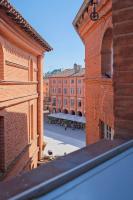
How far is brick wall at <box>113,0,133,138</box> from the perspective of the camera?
351cm

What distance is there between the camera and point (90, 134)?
1034cm

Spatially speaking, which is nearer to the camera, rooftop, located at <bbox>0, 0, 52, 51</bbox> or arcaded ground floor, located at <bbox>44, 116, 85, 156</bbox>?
rooftop, located at <bbox>0, 0, 52, 51</bbox>

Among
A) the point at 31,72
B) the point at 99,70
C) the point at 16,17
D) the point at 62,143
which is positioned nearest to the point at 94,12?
the point at 99,70

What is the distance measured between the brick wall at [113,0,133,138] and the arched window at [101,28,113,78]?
165 inches

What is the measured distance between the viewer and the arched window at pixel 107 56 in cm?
785

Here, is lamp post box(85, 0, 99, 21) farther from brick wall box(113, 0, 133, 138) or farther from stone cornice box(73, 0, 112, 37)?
brick wall box(113, 0, 133, 138)

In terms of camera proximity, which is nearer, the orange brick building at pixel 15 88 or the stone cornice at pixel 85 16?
the stone cornice at pixel 85 16

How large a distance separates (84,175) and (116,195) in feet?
0.75

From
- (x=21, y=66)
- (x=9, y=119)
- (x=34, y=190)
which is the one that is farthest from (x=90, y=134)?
(x=34, y=190)

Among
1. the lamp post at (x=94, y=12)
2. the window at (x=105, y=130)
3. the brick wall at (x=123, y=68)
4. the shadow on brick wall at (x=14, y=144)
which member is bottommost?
A: the shadow on brick wall at (x=14, y=144)

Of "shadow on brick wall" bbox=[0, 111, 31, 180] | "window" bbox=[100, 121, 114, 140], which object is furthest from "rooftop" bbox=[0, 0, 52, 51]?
"window" bbox=[100, 121, 114, 140]

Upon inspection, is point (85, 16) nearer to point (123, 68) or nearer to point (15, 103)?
point (15, 103)

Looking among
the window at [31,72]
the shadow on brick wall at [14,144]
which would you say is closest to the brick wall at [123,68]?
the shadow on brick wall at [14,144]

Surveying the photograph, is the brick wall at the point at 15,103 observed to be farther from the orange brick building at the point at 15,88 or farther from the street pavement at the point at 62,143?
the street pavement at the point at 62,143
